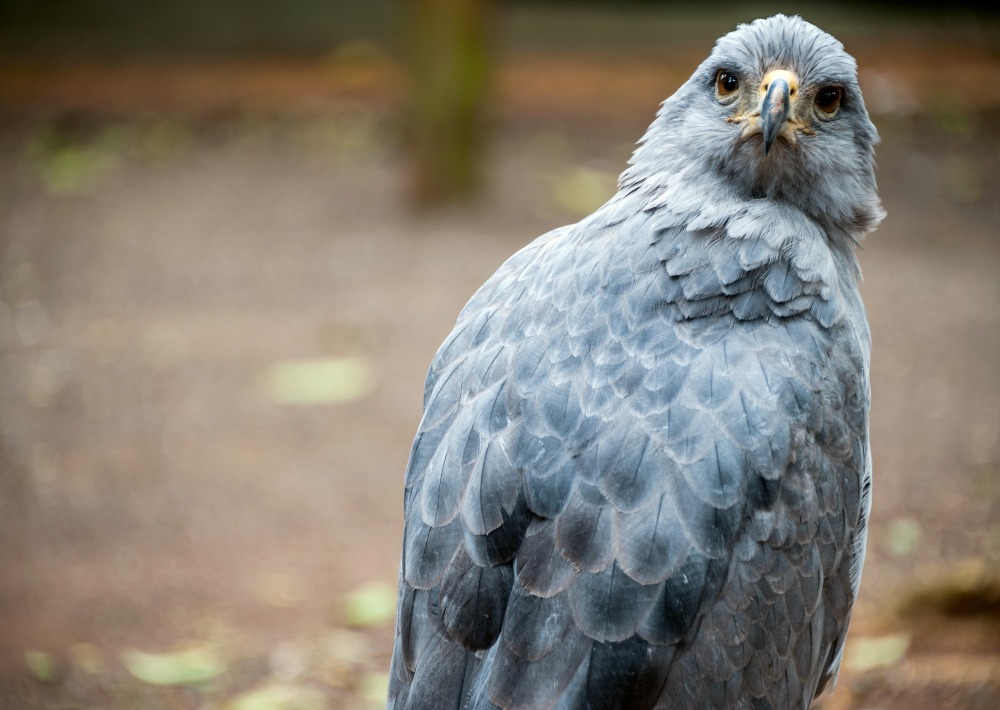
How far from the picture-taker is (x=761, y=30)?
333cm

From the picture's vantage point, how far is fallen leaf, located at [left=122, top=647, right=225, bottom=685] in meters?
4.96

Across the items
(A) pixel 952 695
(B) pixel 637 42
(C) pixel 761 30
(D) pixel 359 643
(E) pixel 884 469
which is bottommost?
(A) pixel 952 695

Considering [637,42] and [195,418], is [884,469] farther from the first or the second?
[637,42]

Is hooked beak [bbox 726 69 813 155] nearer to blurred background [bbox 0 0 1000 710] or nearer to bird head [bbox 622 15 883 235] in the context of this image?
bird head [bbox 622 15 883 235]

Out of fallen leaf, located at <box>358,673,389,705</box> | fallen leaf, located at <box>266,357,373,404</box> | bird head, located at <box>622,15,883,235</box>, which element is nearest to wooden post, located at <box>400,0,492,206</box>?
fallen leaf, located at <box>266,357,373,404</box>

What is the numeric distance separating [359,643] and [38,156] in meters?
8.98

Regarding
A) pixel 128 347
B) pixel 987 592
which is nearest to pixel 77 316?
pixel 128 347

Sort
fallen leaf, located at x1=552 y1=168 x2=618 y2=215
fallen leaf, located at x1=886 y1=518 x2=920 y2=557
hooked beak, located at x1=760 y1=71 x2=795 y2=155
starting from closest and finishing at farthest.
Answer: hooked beak, located at x1=760 y1=71 x2=795 y2=155 → fallen leaf, located at x1=886 y1=518 x2=920 y2=557 → fallen leaf, located at x1=552 y1=168 x2=618 y2=215

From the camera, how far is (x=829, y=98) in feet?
11.2

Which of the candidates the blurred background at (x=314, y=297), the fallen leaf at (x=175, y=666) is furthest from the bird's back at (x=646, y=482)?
the fallen leaf at (x=175, y=666)

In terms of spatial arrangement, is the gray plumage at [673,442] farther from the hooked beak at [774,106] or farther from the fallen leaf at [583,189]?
the fallen leaf at [583,189]

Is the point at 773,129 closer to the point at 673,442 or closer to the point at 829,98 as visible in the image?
the point at 829,98

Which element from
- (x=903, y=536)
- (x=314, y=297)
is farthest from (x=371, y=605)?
(x=314, y=297)

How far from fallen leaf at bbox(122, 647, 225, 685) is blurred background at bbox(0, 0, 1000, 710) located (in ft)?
Result: 0.07
